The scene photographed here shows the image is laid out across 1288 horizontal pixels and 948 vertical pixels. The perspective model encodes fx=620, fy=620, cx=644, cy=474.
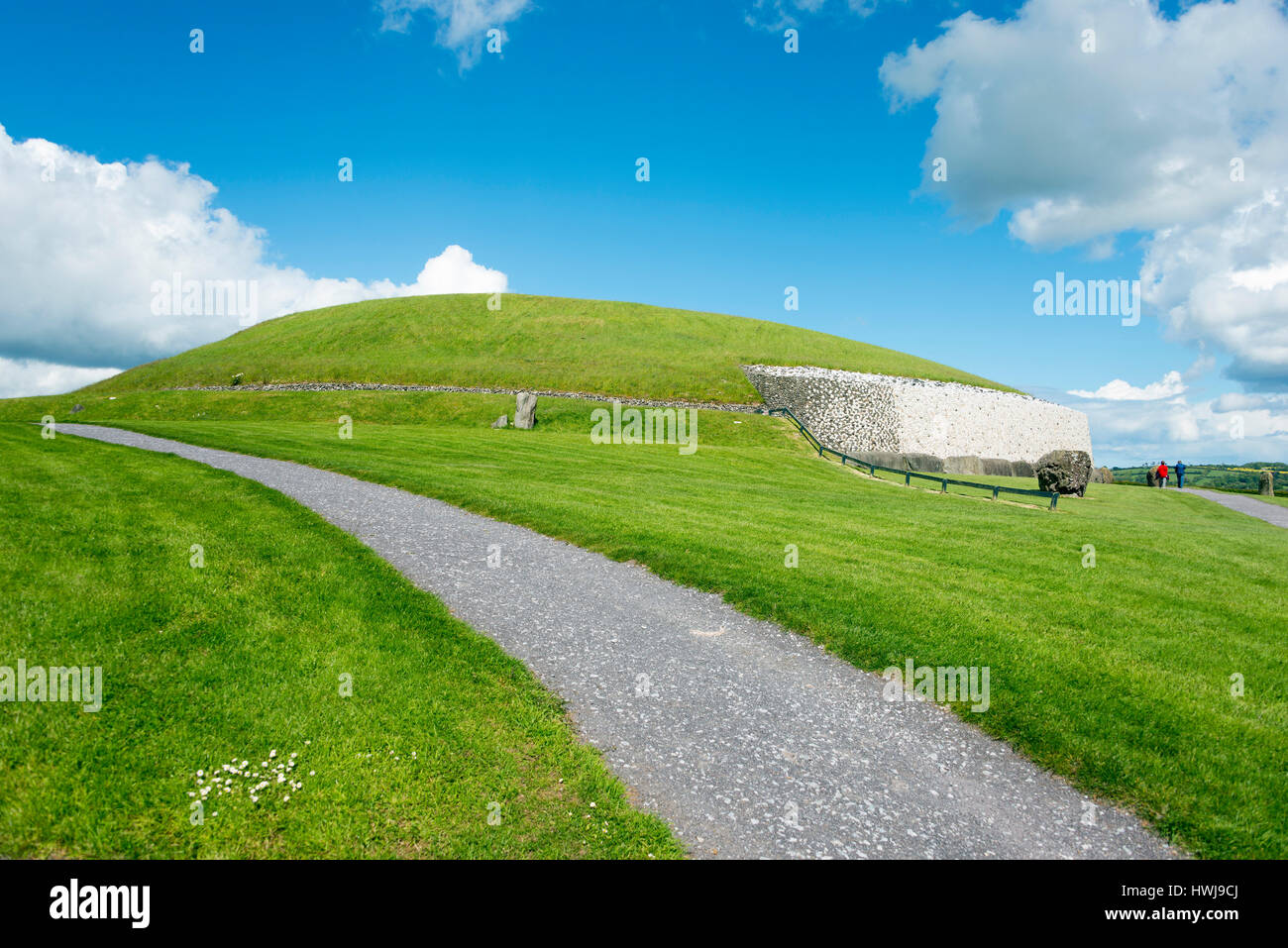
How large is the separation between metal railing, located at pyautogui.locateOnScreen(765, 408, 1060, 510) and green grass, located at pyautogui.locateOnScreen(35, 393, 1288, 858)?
11.6 ft

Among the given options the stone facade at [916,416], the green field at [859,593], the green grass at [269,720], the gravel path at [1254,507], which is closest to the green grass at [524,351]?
the stone facade at [916,416]

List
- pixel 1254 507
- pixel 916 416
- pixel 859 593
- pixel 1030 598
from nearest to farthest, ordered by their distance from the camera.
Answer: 1. pixel 859 593
2. pixel 1030 598
3. pixel 1254 507
4. pixel 916 416

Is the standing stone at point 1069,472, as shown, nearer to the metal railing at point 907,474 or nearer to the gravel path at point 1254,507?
the metal railing at point 907,474

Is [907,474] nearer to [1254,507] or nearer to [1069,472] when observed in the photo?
[1069,472]

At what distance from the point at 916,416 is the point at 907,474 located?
36781 mm

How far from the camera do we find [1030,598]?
12.4 metres

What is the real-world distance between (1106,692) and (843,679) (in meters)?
3.50

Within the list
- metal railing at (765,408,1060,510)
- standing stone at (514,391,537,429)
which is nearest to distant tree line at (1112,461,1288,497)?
metal railing at (765,408,1060,510)

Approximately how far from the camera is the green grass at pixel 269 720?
5.28 metres

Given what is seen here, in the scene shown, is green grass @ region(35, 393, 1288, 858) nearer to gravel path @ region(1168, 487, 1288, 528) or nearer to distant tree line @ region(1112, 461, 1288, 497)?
gravel path @ region(1168, 487, 1288, 528)

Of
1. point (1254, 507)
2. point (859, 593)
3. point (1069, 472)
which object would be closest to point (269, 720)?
point (859, 593)

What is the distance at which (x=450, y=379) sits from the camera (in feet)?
240
